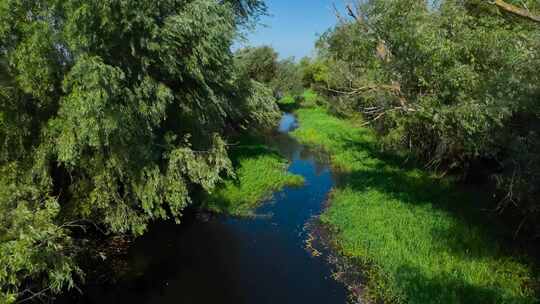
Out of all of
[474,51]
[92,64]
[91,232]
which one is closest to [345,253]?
[474,51]

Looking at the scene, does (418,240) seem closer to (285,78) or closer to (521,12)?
(521,12)

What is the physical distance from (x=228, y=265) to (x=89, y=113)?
270 inches

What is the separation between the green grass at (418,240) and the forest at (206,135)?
0.23 feet

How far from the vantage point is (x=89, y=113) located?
9414mm

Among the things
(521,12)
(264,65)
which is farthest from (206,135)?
(264,65)

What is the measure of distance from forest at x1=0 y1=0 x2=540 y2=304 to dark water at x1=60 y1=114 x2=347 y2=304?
0.73 m

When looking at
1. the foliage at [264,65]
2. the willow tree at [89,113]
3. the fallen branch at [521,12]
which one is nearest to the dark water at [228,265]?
the willow tree at [89,113]

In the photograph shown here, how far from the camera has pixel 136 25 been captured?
1134 centimetres

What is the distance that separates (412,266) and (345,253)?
100 inches

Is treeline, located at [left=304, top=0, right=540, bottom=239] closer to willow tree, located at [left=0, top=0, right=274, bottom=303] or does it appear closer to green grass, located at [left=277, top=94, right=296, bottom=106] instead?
willow tree, located at [left=0, top=0, right=274, bottom=303]

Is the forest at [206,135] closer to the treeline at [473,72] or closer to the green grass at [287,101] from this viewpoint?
the treeline at [473,72]

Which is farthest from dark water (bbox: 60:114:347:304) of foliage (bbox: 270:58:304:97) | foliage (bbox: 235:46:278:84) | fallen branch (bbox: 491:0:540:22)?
foliage (bbox: 270:58:304:97)

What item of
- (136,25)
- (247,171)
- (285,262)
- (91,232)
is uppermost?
(136,25)

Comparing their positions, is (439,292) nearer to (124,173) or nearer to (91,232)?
(124,173)
